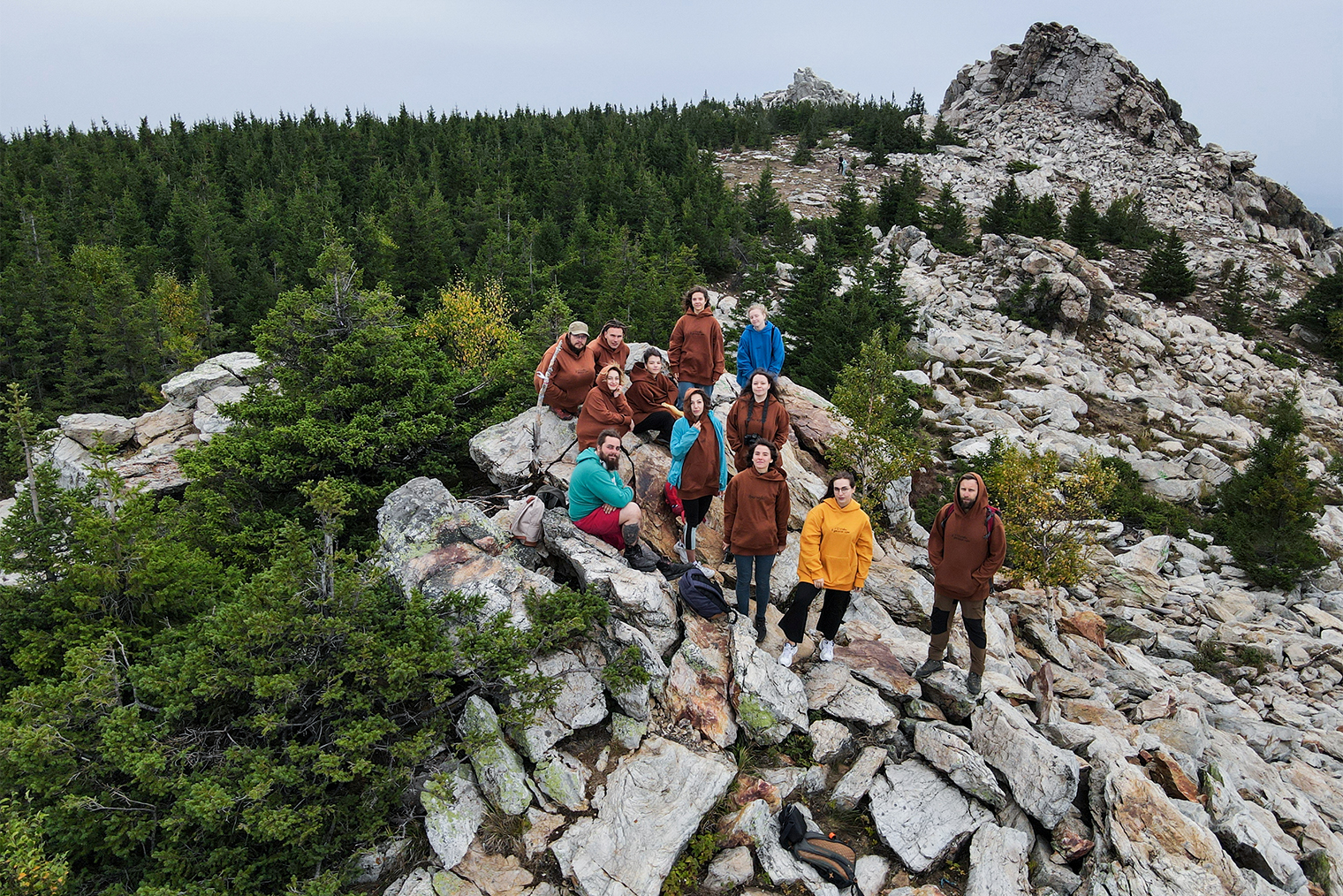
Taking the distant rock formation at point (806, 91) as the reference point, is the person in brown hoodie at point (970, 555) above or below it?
below

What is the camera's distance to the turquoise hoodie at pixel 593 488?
7996mm

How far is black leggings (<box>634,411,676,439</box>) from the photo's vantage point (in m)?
10.4

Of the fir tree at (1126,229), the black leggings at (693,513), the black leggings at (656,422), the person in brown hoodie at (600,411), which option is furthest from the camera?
the fir tree at (1126,229)

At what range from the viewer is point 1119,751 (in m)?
7.59

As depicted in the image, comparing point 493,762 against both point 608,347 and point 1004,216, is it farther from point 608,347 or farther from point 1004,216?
point 1004,216

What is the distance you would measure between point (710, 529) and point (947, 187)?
42.6m

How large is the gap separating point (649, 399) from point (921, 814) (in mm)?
6383

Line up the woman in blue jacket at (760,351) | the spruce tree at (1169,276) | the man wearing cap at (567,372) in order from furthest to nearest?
the spruce tree at (1169,276)
the woman in blue jacket at (760,351)
the man wearing cap at (567,372)

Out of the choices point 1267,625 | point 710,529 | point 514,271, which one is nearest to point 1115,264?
point 1267,625

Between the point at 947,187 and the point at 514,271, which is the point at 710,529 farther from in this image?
Result: the point at 947,187

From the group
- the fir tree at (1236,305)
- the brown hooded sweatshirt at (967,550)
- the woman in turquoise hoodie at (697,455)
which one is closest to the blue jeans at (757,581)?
the woman in turquoise hoodie at (697,455)

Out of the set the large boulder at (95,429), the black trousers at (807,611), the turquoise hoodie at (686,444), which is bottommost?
the large boulder at (95,429)

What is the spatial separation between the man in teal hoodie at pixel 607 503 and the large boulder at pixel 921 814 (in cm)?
348

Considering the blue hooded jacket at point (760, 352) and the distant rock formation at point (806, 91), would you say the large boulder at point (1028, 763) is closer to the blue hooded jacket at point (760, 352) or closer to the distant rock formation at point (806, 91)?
the blue hooded jacket at point (760, 352)
